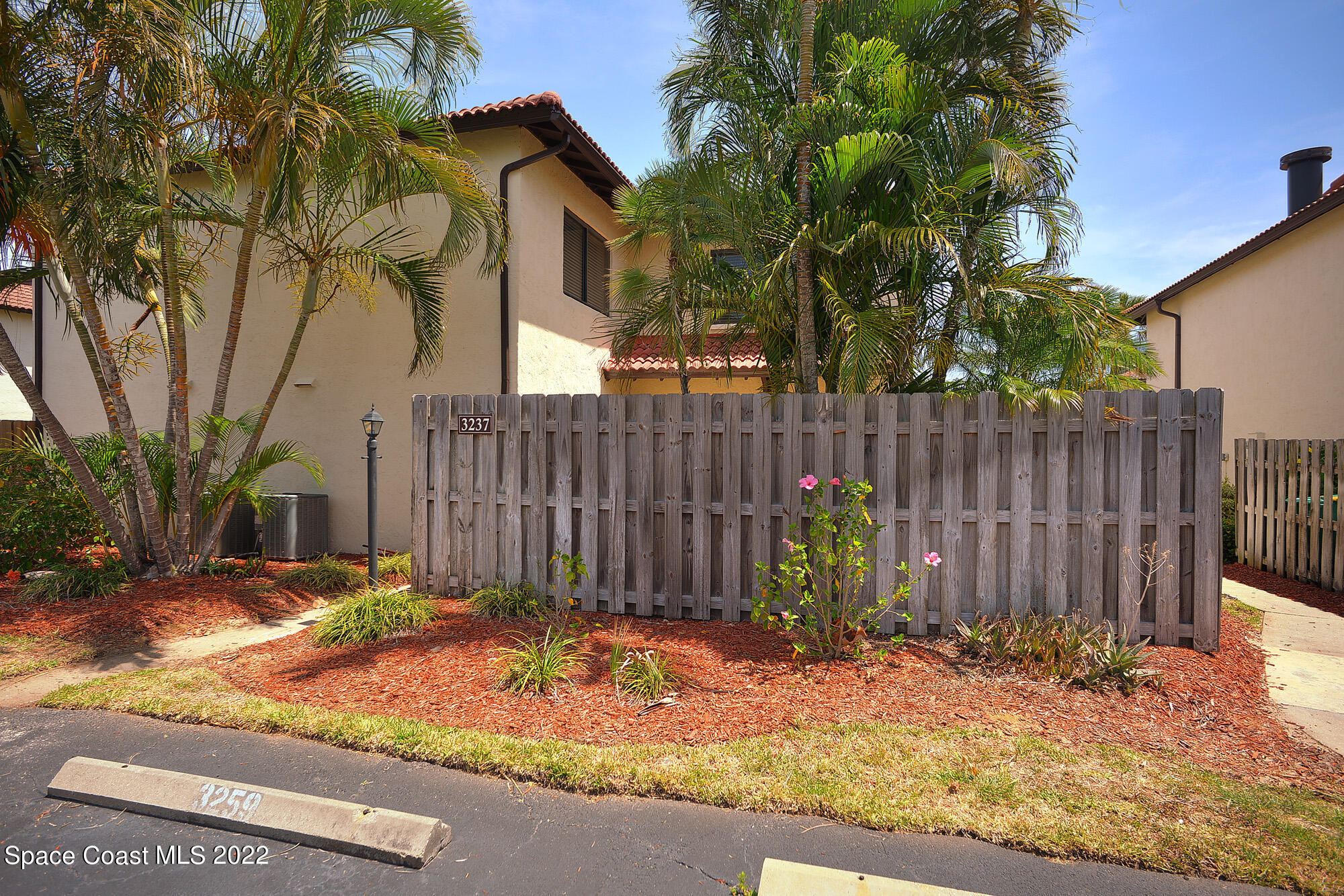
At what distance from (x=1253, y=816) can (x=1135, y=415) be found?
2.87 metres

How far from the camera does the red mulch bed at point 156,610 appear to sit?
5.50 m

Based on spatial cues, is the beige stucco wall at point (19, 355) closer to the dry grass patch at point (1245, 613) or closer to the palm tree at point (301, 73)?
the palm tree at point (301, 73)

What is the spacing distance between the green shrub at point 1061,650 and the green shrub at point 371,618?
168 inches

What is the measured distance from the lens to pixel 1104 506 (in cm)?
494

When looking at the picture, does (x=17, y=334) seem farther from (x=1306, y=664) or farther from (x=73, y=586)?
(x=1306, y=664)

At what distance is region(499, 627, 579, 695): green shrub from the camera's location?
4.18m

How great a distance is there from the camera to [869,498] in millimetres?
5262

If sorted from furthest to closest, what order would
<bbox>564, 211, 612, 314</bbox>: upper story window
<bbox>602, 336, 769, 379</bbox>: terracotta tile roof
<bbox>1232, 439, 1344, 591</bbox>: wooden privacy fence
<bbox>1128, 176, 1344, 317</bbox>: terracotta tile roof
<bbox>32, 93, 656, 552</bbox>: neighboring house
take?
<bbox>564, 211, 612, 314</bbox>: upper story window, <bbox>602, 336, 769, 379</bbox>: terracotta tile roof, <bbox>1128, 176, 1344, 317</bbox>: terracotta tile roof, <bbox>32, 93, 656, 552</bbox>: neighboring house, <bbox>1232, 439, 1344, 591</bbox>: wooden privacy fence

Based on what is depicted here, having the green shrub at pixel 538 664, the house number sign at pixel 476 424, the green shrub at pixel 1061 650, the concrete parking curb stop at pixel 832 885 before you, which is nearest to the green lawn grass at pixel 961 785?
the concrete parking curb stop at pixel 832 885

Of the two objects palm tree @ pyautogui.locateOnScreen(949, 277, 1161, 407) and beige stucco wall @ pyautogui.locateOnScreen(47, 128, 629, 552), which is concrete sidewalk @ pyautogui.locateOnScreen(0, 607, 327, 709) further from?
palm tree @ pyautogui.locateOnScreen(949, 277, 1161, 407)

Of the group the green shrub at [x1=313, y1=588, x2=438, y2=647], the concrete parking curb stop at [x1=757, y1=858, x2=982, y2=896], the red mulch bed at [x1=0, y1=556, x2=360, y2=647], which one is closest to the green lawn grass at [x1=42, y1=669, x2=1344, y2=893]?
the concrete parking curb stop at [x1=757, y1=858, x2=982, y2=896]

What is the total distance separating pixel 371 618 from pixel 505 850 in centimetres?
320

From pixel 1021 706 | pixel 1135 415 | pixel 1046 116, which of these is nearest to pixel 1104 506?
pixel 1135 415

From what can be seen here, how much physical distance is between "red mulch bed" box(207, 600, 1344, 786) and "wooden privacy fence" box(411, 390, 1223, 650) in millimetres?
528
